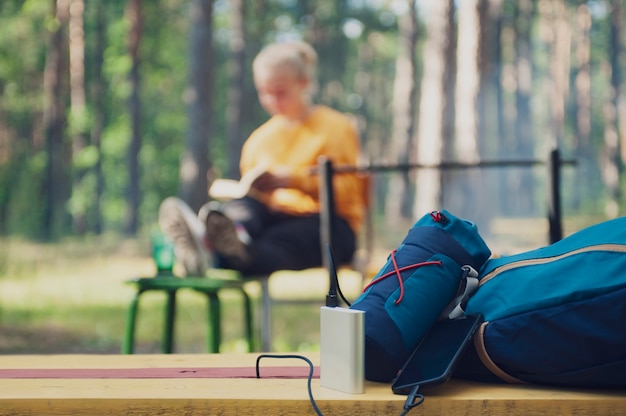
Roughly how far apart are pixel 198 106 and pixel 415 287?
11178 mm

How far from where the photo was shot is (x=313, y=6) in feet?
99.6

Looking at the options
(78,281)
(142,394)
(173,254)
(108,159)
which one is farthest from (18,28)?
(142,394)

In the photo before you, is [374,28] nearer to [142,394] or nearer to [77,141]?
[77,141]

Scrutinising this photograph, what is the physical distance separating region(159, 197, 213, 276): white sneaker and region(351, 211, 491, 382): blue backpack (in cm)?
198

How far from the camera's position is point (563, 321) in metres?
1.45

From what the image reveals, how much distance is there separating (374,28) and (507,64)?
1284 cm

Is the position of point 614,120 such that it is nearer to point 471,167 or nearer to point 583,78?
point 583,78

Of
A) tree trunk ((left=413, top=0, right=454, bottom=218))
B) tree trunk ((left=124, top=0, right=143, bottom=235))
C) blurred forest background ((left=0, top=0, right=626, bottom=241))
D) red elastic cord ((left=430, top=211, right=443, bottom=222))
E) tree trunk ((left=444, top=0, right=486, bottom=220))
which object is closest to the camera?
red elastic cord ((left=430, top=211, right=443, bottom=222))

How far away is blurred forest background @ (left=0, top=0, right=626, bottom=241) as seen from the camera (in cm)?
1027

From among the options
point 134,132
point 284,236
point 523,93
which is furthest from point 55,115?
point 523,93

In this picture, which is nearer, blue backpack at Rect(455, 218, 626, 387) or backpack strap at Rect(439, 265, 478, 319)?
blue backpack at Rect(455, 218, 626, 387)

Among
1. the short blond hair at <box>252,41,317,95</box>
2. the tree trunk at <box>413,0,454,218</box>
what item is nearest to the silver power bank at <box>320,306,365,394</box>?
the short blond hair at <box>252,41,317,95</box>

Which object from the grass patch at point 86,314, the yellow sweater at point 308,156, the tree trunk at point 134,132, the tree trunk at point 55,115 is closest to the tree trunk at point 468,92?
the grass patch at point 86,314

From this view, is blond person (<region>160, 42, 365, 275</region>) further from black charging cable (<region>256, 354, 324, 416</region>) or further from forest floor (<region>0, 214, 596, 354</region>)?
black charging cable (<region>256, 354, 324, 416</region>)
